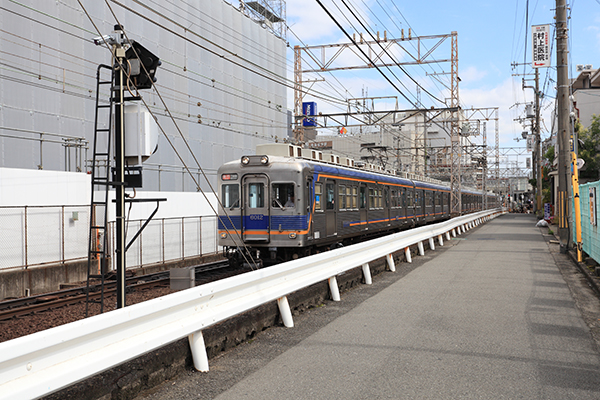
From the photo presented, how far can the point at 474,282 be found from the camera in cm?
1127

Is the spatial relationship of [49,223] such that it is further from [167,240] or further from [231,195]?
[231,195]

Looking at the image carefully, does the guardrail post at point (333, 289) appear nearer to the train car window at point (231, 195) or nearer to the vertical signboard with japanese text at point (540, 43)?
the train car window at point (231, 195)

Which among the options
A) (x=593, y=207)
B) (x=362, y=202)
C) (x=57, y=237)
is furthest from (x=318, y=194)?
(x=57, y=237)

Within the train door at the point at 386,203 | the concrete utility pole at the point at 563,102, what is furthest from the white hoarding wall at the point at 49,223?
the concrete utility pole at the point at 563,102

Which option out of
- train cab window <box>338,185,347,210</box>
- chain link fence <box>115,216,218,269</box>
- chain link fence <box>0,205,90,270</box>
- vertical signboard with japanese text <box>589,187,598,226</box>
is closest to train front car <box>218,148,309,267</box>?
train cab window <box>338,185,347,210</box>

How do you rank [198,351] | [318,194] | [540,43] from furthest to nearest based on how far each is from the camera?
[540,43]
[318,194]
[198,351]

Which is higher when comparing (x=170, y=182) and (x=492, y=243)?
(x=170, y=182)

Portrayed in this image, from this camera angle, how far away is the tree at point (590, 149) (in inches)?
1368

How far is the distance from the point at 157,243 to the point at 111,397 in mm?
17035

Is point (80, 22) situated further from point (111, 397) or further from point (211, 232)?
point (111, 397)

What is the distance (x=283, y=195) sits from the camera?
46.5ft

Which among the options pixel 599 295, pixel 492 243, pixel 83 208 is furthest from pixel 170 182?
pixel 599 295

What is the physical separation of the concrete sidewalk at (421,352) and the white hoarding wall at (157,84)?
6.27 m

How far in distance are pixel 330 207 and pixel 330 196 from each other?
32 cm
